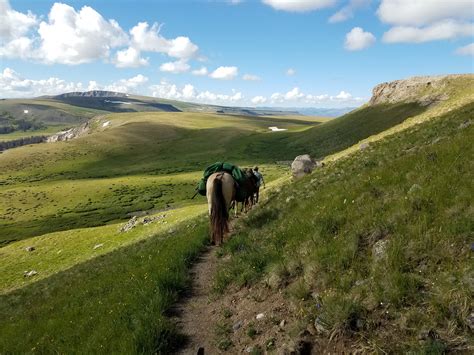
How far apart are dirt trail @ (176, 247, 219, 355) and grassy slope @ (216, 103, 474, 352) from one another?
0.83 metres

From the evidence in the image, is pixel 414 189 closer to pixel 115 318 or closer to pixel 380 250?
pixel 380 250

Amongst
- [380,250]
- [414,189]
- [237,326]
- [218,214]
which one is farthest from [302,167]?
[237,326]

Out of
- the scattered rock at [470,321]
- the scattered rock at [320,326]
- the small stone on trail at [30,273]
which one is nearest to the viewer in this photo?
the scattered rock at [470,321]

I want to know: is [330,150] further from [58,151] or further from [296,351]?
[58,151]

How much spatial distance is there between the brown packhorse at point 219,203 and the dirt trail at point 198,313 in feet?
7.12

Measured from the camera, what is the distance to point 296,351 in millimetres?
7008

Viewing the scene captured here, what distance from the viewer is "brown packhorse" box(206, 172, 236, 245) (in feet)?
50.9

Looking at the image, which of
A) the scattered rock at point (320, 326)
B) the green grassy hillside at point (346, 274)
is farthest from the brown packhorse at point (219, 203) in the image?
the scattered rock at point (320, 326)

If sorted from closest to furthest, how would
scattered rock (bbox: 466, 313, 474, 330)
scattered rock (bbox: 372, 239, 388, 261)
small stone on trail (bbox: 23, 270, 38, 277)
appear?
1. scattered rock (bbox: 466, 313, 474, 330)
2. scattered rock (bbox: 372, 239, 388, 261)
3. small stone on trail (bbox: 23, 270, 38, 277)

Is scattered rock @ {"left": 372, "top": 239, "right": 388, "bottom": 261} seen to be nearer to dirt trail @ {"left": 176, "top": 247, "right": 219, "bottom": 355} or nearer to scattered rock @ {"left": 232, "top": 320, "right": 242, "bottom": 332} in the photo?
scattered rock @ {"left": 232, "top": 320, "right": 242, "bottom": 332}

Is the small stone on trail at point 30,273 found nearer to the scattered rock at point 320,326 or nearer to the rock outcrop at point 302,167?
the rock outcrop at point 302,167

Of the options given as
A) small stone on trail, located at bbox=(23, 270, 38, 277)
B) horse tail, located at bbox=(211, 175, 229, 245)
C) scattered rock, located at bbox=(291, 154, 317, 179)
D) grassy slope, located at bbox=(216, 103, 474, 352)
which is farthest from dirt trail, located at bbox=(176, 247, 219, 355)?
small stone on trail, located at bbox=(23, 270, 38, 277)

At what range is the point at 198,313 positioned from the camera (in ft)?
32.9

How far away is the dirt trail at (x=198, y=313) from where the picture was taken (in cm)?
855
